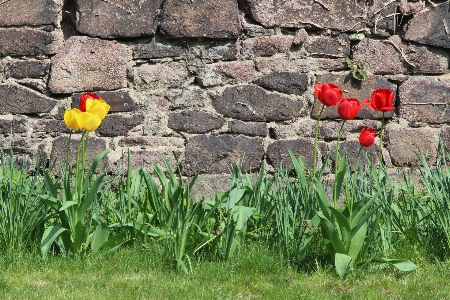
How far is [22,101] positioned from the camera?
427cm

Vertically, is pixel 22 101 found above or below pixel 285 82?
below

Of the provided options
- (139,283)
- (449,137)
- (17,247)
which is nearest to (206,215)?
(139,283)

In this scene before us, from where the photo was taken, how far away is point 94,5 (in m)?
4.21

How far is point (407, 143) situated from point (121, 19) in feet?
6.67

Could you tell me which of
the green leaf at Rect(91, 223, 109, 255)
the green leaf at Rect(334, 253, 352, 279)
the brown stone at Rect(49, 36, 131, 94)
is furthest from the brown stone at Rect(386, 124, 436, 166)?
the green leaf at Rect(91, 223, 109, 255)

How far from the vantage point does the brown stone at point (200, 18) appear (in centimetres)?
425

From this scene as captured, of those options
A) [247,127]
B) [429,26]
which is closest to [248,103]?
[247,127]

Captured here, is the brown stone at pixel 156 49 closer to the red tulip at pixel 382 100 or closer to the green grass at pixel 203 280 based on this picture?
the green grass at pixel 203 280

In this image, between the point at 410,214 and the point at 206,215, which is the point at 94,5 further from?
the point at 410,214

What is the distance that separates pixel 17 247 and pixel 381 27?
2.67m

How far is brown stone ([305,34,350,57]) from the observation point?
14.4ft

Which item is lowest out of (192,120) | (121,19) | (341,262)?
(341,262)

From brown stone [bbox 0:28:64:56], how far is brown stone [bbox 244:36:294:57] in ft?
4.07

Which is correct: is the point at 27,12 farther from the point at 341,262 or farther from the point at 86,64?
the point at 341,262
